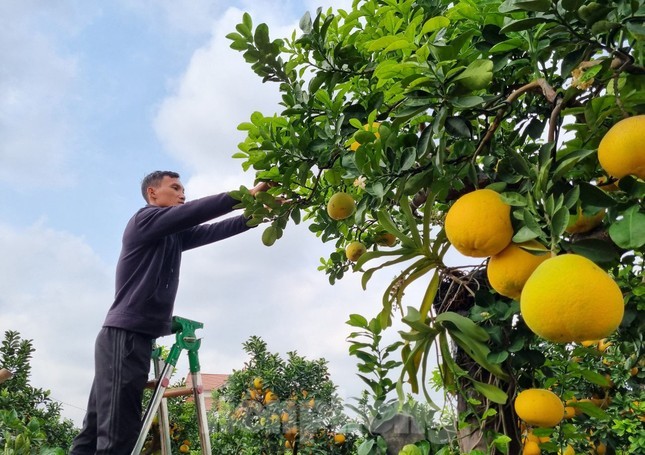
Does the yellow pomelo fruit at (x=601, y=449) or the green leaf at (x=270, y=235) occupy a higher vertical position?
the green leaf at (x=270, y=235)

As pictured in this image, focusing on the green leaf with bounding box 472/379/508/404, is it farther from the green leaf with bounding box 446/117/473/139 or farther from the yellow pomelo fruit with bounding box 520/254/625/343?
the green leaf with bounding box 446/117/473/139

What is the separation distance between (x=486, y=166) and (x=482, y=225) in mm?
312

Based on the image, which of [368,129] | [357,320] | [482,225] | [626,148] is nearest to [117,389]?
[357,320]

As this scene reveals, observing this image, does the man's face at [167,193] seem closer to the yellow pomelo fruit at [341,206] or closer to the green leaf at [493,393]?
the yellow pomelo fruit at [341,206]

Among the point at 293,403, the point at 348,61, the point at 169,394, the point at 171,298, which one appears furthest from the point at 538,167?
the point at 293,403

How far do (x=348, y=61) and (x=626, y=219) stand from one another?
0.77 metres

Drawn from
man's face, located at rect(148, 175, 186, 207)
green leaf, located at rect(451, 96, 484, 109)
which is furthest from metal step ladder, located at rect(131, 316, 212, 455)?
green leaf, located at rect(451, 96, 484, 109)

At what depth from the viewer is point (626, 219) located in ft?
2.63

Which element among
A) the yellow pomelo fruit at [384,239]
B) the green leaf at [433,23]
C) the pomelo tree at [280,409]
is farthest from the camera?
the pomelo tree at [280,409]

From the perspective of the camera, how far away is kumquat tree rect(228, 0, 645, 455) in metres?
0.81

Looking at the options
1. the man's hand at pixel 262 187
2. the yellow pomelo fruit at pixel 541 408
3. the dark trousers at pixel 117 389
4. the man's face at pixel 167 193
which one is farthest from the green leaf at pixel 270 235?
the man's face at pixel 167 193

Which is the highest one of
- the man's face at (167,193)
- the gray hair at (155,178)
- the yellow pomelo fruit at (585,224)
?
the gray hair at (155,178)

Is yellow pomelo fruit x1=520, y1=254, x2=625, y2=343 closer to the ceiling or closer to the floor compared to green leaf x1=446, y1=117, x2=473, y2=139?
closer to the floor

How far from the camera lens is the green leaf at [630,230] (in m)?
0.76
